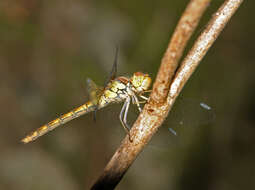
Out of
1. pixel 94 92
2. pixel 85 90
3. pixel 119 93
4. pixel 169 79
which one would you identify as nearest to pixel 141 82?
pixel 119 93

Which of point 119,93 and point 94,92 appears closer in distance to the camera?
point 119,93

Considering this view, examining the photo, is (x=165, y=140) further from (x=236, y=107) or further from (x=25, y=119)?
(x=25, y=119)

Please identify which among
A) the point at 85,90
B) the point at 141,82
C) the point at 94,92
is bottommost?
the point at 85,90

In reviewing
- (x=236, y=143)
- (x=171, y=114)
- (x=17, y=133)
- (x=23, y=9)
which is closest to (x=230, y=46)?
(x=236, y=143)

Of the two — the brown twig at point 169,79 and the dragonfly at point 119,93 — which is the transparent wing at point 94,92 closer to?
the dragonfly at point 119,93

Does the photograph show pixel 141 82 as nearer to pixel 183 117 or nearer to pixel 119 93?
pixel 119 93

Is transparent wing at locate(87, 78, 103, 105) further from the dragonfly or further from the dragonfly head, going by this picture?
the dragonfly head

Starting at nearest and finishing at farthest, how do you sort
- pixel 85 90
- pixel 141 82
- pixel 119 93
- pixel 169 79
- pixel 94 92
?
pixel 169 79 < pixel 141 82 < pixel 119 93 < pixel 94 92 < pixel 85 90

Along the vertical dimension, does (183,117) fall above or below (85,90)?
above
